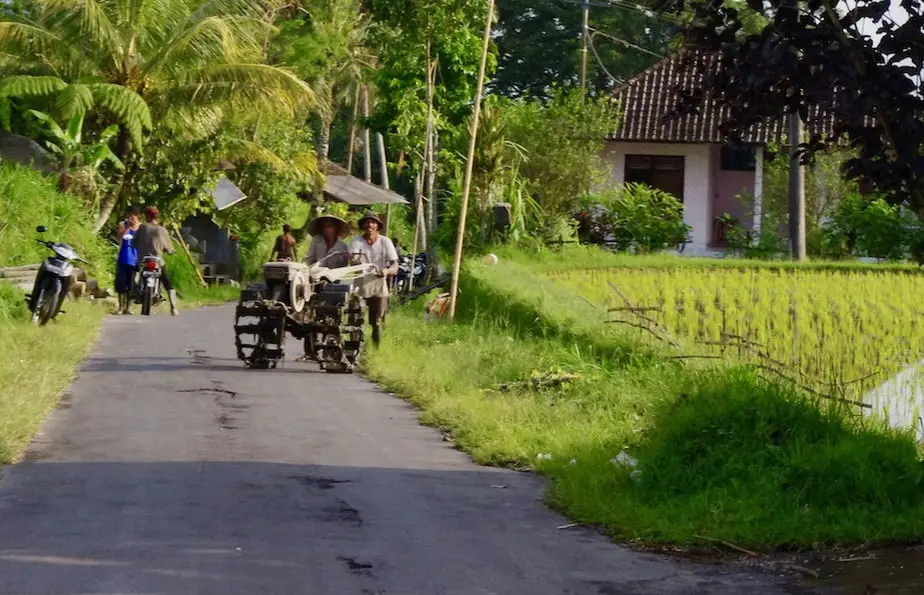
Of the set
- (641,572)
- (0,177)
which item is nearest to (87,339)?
(0,177)

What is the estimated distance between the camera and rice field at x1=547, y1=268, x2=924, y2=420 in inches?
540

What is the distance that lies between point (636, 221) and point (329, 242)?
23356mm

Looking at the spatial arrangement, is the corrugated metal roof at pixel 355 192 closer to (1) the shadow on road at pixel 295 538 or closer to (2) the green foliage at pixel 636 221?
(2) the green foliage at pixel 636 221

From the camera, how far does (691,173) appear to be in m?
47.1

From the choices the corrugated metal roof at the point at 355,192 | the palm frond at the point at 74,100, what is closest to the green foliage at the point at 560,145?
the corrugated metal roof at the point at 355,192

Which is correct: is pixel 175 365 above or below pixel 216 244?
below

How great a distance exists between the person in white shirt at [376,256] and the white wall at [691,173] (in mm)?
28970

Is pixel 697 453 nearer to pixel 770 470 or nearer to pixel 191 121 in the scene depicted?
pixel 770 470

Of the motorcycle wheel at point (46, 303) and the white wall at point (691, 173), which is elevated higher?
the white wall at point (691, 173)

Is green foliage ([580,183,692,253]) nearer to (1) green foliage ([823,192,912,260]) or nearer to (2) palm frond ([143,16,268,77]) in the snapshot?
(1) green foliage ([823,192,912,260])

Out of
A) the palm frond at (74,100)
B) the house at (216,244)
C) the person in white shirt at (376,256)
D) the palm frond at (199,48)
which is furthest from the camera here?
the house at (216,244)

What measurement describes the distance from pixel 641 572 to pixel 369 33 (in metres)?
22.1

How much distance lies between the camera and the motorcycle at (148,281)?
2492 centimetres

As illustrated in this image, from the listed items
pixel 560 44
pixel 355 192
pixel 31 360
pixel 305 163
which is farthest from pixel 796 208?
pixel 560 44
